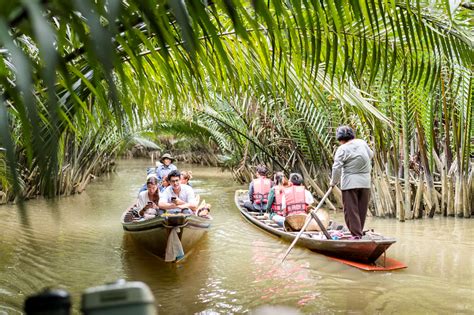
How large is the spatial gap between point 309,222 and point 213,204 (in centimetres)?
794

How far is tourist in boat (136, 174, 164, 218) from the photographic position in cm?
973

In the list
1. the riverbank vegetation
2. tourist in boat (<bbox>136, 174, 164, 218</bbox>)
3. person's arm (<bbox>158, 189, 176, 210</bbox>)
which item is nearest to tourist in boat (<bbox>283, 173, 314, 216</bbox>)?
the riverbank vegetation

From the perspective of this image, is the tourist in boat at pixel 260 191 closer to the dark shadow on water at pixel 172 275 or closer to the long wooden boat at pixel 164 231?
the dark shadow on water at pixel 172 275

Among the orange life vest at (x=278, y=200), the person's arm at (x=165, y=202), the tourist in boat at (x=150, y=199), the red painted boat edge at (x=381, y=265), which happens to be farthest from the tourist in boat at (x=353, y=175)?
the tourist in boat at (x=150, y=199)

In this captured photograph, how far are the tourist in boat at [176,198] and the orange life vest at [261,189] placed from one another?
10.9 feet

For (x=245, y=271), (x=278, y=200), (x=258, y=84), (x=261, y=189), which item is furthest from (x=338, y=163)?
(x=258, y=84)

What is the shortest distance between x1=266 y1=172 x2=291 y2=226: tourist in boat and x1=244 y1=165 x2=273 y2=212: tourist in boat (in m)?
1.07

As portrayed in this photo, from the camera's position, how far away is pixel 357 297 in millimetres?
6328

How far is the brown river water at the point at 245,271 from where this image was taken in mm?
6145

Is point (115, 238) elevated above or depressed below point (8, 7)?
below

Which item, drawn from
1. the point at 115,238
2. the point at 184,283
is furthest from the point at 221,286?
the point at 115,238

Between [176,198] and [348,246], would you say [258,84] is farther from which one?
[176,198]

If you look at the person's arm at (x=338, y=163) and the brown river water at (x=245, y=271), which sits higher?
the person's arm at (x=338, y=163)

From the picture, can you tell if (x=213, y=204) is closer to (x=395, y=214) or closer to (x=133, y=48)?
(x=395, y=214)
